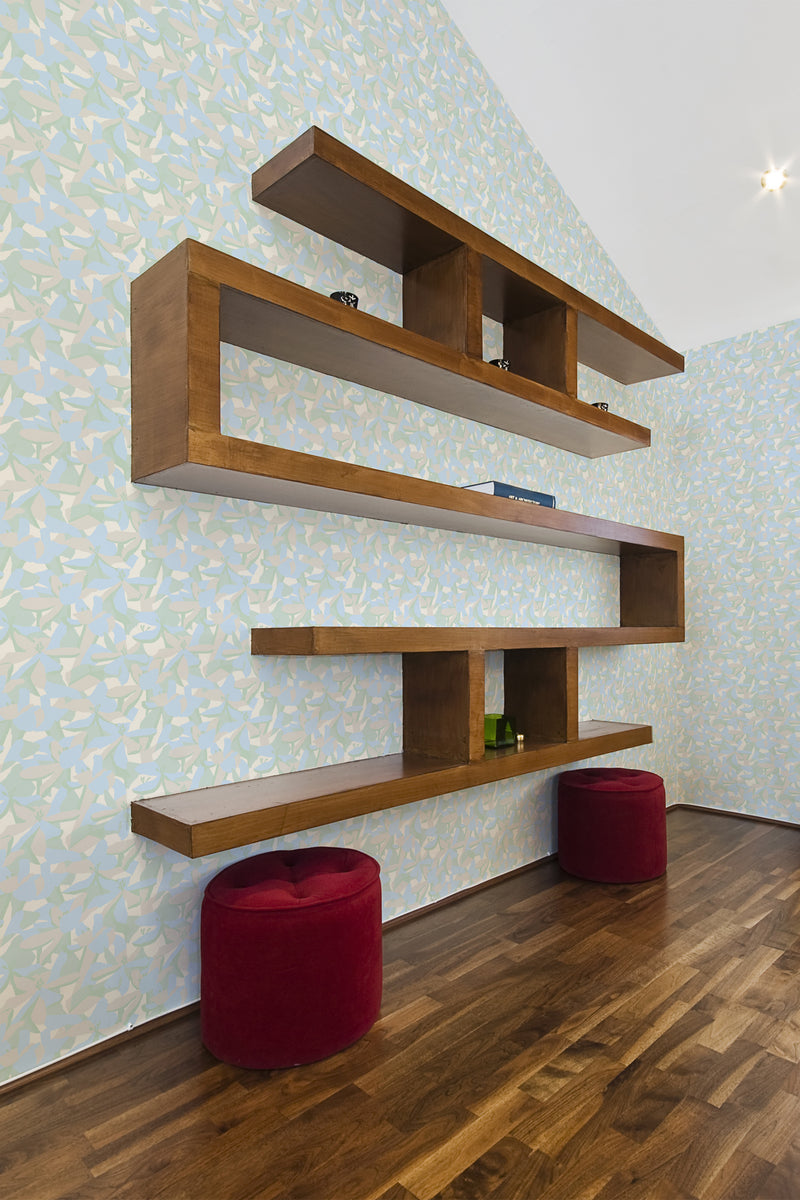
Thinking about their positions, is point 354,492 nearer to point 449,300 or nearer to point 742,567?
point 449,300

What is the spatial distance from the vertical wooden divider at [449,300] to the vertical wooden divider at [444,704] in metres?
0.94

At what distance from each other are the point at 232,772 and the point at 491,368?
142 centimetres

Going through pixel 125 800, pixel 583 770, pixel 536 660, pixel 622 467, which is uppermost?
pixel 622 467

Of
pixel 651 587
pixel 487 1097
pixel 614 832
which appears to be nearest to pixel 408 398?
pixel 651 587

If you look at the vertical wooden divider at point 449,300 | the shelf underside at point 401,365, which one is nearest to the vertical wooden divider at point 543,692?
the shelf underside at point 401,365

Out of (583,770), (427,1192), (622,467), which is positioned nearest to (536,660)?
(583,770)

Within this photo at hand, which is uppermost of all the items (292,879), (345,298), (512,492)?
(345,298)

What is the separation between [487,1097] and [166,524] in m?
1.45

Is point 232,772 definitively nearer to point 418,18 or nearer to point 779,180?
point 418,18

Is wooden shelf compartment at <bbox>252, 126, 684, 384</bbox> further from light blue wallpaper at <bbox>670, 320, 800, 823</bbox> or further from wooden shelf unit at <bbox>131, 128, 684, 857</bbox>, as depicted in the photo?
light blue wallpaper at <bbox>670, 320, 800, 823</bbox>

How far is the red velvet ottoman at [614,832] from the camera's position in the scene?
2711 mm

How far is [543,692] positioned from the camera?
261 centimetres

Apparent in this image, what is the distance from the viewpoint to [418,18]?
2432 millimetres

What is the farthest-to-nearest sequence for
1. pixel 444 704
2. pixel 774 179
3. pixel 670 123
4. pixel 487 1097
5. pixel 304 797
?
1. pixel 774 179
2. pixel 670 123
3. pixel 444 704
4. pixel 304 797
5. pixel 487 1097
